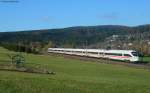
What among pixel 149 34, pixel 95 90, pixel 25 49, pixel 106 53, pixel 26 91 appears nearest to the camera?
pixel 26 91

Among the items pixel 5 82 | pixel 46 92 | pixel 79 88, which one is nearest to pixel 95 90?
pixel 79 88

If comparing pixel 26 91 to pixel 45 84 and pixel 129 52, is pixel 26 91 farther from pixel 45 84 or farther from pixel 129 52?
pixel 129 52

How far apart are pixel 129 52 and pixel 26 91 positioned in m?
70.3

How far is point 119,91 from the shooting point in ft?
56.9

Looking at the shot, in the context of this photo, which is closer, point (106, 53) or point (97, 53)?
point (106, 53)

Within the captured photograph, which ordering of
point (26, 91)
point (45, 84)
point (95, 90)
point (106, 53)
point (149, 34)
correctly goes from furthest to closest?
1. point (149, 34)
2. point (106, 53)
3. point (45, 84)
4. point (95, 90)
5. point (26, 91)

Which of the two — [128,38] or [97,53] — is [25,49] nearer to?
[97,53]

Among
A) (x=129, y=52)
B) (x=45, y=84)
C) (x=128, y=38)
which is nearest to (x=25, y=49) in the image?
(x=129, y=52)

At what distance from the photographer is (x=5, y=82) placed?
18016 millimetres

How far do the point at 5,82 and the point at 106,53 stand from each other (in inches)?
3124

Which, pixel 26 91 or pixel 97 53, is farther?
pixel 97 53

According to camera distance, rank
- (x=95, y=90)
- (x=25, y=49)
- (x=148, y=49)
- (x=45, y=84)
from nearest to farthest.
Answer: (x=95, y=90) < (x=45, y=84) < (x=25, y=49) < (x=148, y=49)

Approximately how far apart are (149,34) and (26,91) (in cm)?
18502

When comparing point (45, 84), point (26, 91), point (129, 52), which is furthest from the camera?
point (129, 52)
